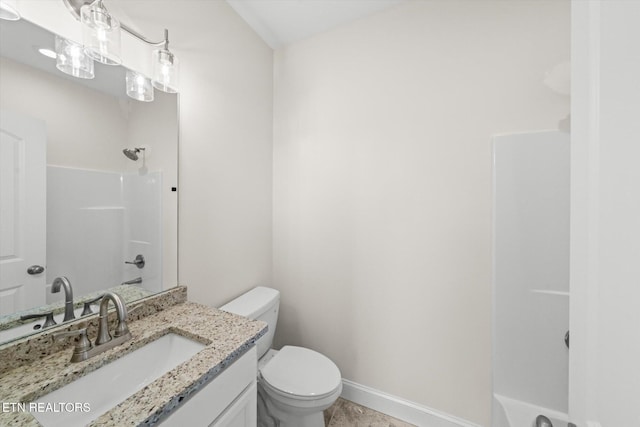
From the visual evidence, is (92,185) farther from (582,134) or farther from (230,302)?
(582,134)

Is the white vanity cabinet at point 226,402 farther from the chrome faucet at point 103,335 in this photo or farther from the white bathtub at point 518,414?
the white bathtub at point 518,414

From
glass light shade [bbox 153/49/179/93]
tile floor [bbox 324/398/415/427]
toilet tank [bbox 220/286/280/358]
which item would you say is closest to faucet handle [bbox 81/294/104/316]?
toilet tank [bbox 220/286/280/358]

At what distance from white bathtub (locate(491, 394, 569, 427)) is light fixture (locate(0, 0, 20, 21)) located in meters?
2.48

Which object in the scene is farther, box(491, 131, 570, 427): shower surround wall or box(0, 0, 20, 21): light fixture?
box(491, 131, 570, 427): shower surround wall

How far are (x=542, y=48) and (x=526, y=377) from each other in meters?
1.64

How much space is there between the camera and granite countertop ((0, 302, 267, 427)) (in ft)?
1.87

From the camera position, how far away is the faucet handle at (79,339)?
2.53 ft

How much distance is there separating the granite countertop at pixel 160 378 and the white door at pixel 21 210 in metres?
0.24

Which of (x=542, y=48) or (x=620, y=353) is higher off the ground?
(x=542, y=48)

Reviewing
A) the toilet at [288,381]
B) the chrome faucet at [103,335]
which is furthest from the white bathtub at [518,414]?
the chrome faucet at [103,335]

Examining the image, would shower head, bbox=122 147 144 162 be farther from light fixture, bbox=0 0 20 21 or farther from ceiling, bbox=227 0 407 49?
ceiling, bbox=227 0 407 49

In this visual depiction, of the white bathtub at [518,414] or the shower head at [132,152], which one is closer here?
the shower head at [132,152]

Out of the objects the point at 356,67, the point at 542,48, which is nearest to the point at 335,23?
the point at 356,67

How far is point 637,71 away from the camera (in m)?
0.33
